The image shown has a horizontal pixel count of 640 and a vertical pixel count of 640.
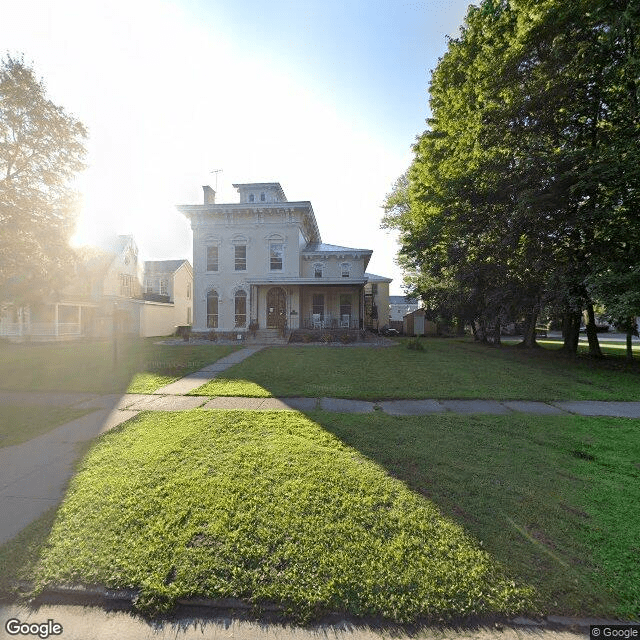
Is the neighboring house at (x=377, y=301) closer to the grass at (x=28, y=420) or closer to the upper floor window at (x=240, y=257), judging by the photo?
the upper floor window at (x=240, y=257)

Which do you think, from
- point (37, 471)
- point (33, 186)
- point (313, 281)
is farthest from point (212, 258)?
point (37, 471)

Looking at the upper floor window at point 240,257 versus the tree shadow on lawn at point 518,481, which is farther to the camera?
the upper floor window at point 240,257

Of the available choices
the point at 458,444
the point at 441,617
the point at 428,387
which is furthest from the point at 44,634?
the point at 428,387

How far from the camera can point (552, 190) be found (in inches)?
451

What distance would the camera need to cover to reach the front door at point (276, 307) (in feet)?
73.0

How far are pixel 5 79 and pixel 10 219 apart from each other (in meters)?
5.91

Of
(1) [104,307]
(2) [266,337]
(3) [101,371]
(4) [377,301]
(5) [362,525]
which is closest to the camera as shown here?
(5) [362,525]

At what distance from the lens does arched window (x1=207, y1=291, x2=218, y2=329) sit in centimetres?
2281

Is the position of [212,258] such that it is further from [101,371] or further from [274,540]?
[274,540]

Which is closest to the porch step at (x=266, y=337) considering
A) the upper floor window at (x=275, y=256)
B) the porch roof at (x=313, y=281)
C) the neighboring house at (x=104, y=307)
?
the porch roof at (x=313, y=281)

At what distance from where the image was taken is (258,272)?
2241cm

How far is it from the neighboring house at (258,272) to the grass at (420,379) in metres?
9.07

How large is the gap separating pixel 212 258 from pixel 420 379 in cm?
1849

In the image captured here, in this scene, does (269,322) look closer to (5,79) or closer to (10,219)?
(10,219)
